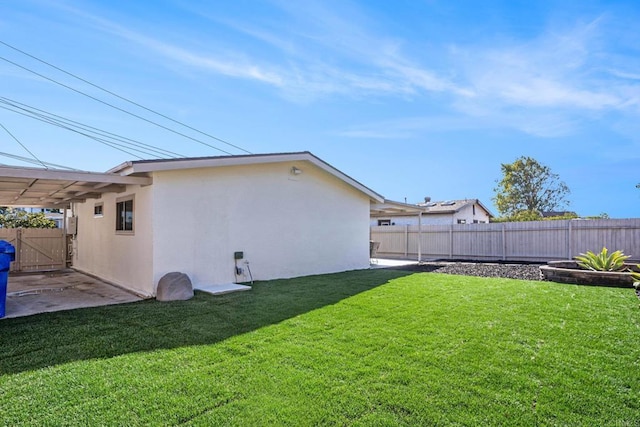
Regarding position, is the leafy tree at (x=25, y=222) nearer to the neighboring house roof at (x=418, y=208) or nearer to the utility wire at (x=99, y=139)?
the utility wire at (x=99, y=139)

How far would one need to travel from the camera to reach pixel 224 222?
29.5 ft

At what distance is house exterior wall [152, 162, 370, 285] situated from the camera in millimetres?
8039

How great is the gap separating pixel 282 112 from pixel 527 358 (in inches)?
651

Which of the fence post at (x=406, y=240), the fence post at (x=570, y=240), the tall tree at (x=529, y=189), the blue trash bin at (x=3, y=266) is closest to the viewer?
the blue trash bin at (x=3, y=266)

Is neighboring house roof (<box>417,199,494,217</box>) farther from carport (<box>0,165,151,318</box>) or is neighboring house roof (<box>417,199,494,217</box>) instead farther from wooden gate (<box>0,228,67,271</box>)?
wooden gate (<box>0,228,67,271</box>)

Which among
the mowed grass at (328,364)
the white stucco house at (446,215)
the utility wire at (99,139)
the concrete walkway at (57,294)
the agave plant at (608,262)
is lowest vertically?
the concrete walkway at (57,294)

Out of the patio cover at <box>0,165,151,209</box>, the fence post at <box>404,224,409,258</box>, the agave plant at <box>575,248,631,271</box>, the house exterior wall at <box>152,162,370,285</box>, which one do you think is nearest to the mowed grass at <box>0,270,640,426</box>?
the house exterior wall at <box>152,162,370,285</box>

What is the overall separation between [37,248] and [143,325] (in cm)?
1197

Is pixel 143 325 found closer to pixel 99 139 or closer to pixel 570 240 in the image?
pixel 99 139

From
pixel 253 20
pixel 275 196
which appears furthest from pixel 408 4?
pixel 275 196

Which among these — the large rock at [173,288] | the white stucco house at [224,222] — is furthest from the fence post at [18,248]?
the large rock at [173,288]

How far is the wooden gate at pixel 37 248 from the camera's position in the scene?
13.2 m

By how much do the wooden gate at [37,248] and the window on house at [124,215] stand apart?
6.86 m

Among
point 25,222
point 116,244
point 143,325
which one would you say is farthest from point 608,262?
point 25,222
